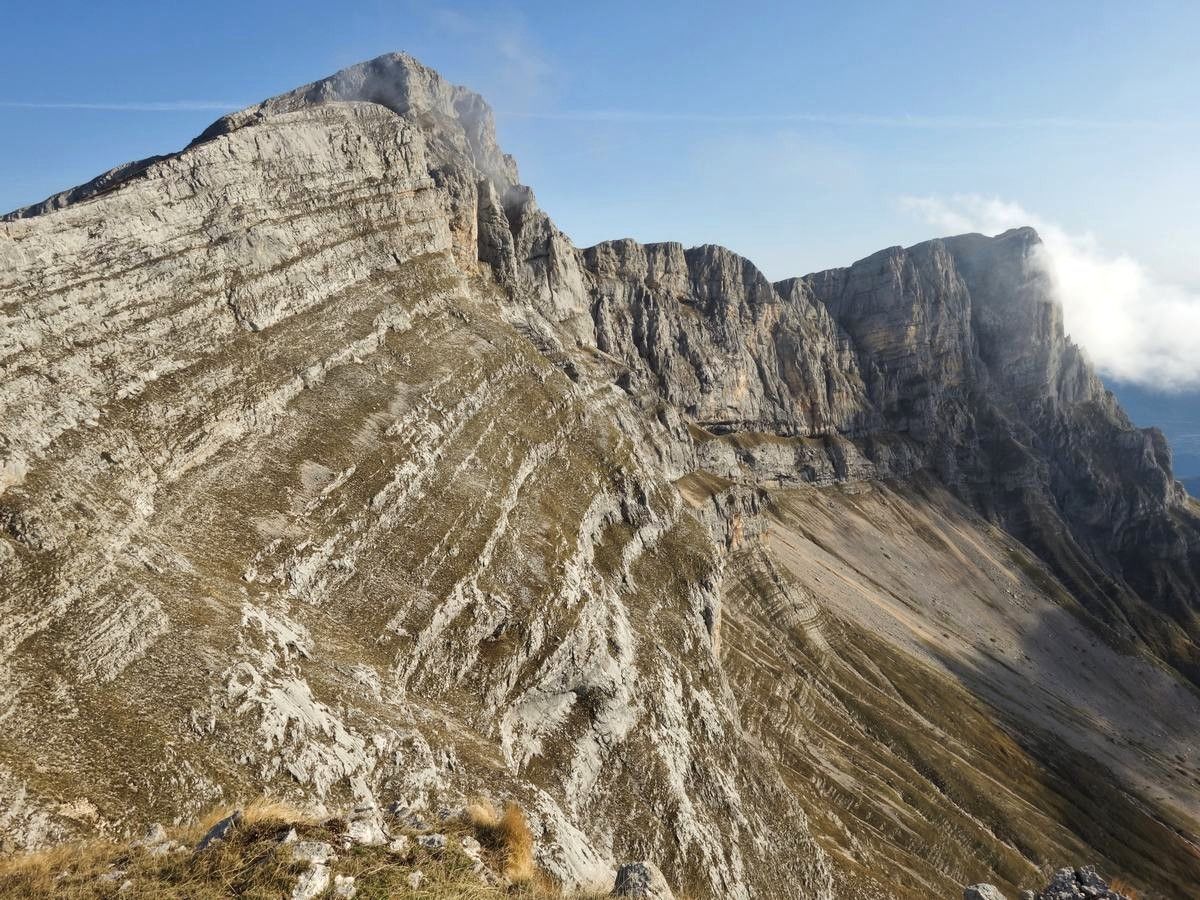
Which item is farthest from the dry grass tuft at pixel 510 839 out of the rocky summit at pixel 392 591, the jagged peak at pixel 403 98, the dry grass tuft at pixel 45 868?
the jagged peak at pixel 403 98

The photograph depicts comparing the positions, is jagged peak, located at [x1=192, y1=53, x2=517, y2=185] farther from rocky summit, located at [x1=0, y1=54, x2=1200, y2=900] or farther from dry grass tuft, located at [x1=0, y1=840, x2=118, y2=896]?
dry grass tuft, located at [x1=0, y1=840, x2=118, y2=896]

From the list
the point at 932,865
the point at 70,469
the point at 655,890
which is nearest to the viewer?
the point at 655,890

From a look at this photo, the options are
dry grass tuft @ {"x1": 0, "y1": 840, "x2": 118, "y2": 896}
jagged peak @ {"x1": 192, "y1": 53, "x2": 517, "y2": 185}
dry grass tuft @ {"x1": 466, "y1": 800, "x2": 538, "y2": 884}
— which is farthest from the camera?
jagged peak @ {"x1": 192, "y1": 53, "x2": 517, "y2": 185}

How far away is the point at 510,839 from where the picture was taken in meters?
18.4

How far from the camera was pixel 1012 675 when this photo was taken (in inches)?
6097

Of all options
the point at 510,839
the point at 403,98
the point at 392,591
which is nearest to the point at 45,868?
the point at 510,839

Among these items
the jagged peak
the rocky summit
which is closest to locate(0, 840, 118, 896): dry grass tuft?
the rocky summit

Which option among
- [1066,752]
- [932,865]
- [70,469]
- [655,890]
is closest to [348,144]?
[70,469]

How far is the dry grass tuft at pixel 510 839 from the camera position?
17203mm

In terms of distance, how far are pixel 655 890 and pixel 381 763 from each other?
738 inches

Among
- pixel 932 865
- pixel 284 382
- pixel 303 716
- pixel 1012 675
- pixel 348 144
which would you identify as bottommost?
pixel 932 865

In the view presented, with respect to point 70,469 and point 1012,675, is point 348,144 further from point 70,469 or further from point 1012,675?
point 1012,675

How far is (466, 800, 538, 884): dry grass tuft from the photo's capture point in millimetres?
17203

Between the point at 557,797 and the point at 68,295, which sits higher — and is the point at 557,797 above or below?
below
